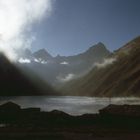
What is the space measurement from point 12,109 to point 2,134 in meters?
46.1

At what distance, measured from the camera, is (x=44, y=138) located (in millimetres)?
48719

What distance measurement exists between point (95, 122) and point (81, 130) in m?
14.6

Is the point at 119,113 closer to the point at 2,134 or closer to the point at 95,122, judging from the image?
the point at 95,122

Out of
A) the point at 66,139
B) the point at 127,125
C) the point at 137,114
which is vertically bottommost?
the point at 66,139

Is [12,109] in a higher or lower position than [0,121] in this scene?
higher

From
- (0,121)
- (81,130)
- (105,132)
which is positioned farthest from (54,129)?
(0,121)

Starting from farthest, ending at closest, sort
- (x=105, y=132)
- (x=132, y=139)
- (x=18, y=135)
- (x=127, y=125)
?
(x=127, y=125) → (x=105, y=132) → (x=18, y=135) → (x=132, y=139)

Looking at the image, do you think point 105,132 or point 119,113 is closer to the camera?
point 105,132

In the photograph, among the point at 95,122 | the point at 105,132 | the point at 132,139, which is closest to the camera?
the point at 132,139

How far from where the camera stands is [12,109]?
98500 millimetres

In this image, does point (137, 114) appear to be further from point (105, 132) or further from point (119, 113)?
point (105, 132)

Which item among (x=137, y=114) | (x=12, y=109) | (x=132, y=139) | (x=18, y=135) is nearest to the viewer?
(x=132, y=139)

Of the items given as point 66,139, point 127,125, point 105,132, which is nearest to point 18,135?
point 66,139

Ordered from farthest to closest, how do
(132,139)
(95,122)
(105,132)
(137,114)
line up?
(137,114)
(95,122)
(105,132)
(132,139)
